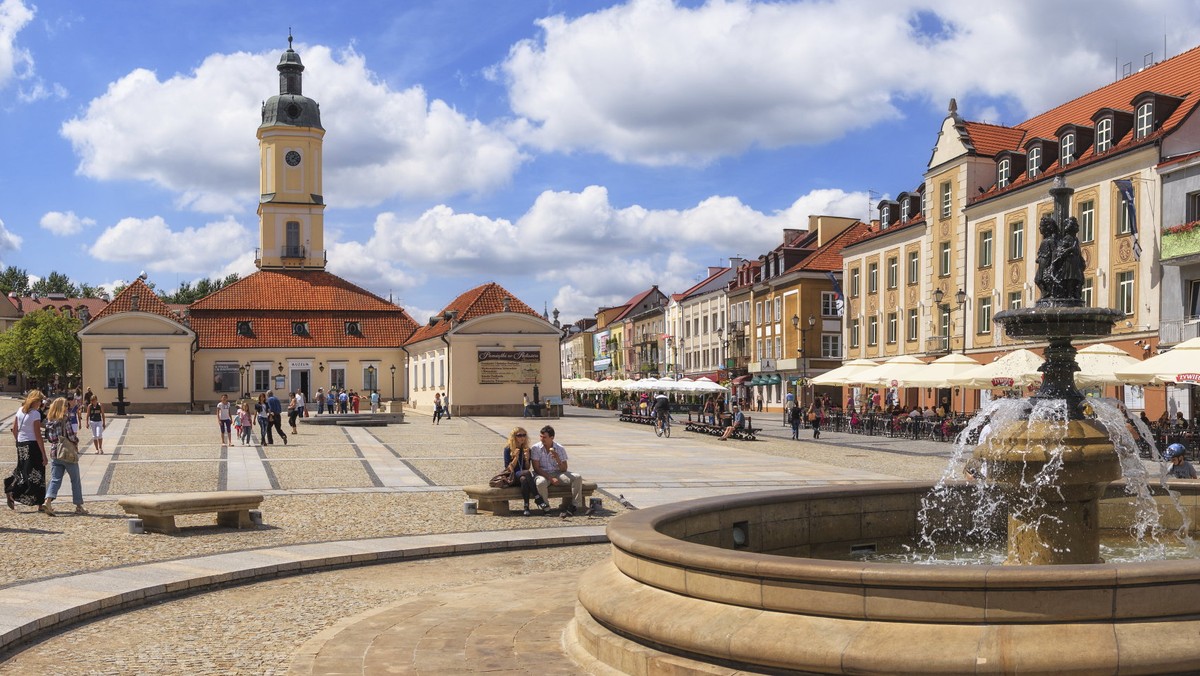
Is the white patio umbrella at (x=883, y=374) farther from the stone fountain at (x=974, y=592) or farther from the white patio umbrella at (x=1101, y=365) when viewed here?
the stone fountain at (x=974, y=592)

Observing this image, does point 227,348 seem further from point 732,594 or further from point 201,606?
point 732,594

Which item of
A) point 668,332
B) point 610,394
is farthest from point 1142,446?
point 668,332

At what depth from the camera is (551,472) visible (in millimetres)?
16453

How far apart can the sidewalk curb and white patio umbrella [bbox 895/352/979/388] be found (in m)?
19.8

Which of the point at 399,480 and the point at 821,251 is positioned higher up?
the point at 821,251

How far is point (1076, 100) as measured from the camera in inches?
1809

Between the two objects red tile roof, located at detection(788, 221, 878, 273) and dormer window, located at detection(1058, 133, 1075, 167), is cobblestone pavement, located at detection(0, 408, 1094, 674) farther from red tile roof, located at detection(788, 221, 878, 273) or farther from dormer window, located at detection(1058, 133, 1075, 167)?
red tile roof, located at detection(788, 221, 878, 273)

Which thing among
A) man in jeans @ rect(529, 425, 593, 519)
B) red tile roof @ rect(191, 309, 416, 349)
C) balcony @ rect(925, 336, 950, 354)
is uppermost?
red tile roof @ rect(191, 309, 416, 349)

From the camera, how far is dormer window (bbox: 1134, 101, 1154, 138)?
36.1 m

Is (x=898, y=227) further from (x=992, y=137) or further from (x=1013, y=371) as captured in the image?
(x=1013, y=371)

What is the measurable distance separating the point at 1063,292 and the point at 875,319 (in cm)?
4628

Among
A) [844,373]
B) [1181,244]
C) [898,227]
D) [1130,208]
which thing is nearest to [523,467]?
[844,373]

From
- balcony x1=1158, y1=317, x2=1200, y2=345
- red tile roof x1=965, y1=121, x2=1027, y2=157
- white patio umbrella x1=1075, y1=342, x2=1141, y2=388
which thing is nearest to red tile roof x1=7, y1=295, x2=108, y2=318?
red tile roof x1=965, y1=121, x2=1027, y2=157

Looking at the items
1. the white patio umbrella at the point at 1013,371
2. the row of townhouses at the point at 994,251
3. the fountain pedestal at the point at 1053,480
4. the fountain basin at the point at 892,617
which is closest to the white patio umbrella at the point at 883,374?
the white patio umbrella at the point at 1013,371
